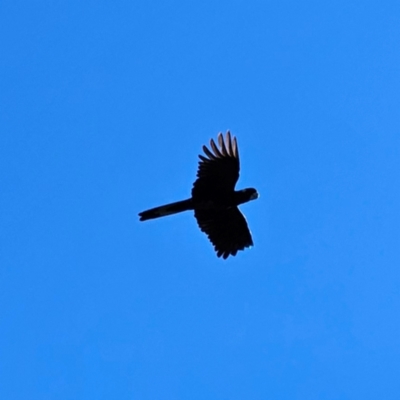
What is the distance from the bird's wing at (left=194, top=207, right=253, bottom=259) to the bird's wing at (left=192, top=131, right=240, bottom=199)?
30.5 inches

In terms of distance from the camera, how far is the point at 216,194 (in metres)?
Result: 25.0

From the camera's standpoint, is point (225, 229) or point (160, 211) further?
point (225, 229)

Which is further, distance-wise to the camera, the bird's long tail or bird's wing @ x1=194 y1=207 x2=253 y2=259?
bird's wing @ x1=194 y1=207 x2=253 y2=259

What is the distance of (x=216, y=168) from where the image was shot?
81.5 feet

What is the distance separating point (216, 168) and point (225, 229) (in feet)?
6.02

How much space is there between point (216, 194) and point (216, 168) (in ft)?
2.11

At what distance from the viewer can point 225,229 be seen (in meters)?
25.9

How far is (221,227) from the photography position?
25859 millimetres

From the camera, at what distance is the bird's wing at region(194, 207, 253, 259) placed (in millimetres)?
25609

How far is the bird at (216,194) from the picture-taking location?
977 inches

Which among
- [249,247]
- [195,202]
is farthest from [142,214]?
[249,247]

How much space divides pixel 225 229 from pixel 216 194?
1.25 metres

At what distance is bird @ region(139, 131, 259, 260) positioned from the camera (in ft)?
81.4

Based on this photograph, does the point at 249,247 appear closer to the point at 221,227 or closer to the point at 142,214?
the point at 221,227
